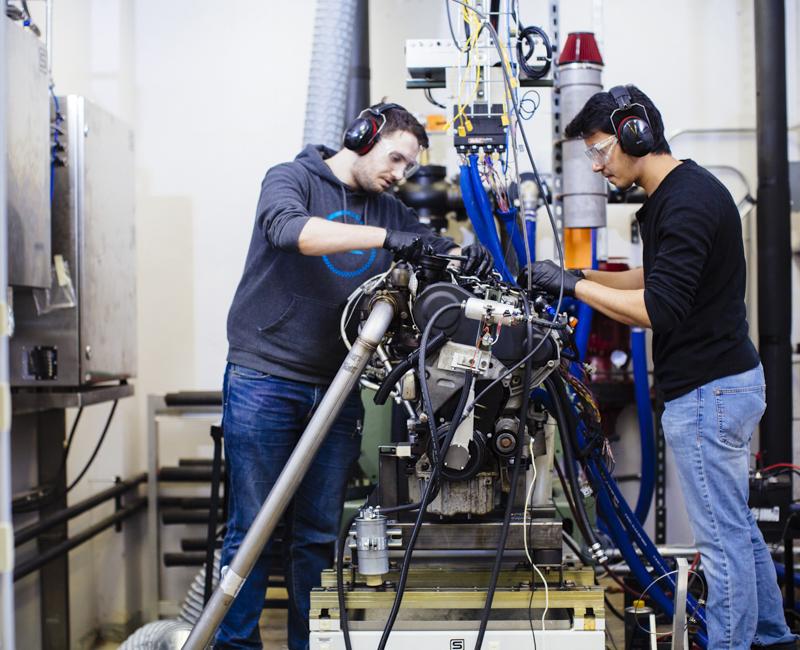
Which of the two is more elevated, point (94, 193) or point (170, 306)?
point (94, 193)

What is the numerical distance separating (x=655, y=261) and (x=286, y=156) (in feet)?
6.27

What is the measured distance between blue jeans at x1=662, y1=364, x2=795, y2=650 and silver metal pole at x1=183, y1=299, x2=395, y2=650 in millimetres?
801

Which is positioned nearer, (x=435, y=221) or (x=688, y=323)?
(x=688, y=323)

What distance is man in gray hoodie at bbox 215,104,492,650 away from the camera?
6.70 ft

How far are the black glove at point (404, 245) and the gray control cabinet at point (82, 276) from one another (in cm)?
128

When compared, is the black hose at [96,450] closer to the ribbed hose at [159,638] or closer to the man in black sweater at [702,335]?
the ribbed hose at [159,638]

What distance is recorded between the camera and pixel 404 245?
166 centimetres

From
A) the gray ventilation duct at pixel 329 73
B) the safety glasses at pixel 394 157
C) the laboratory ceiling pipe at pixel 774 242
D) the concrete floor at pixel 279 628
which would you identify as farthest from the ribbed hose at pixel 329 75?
the concrete floor at pixel 279 628

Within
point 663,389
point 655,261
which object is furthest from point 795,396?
point 655,261

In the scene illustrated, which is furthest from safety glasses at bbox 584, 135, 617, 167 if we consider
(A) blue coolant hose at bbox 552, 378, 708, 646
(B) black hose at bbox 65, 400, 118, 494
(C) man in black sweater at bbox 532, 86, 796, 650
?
(B) black hose at bbox 65, 400, 118, 494

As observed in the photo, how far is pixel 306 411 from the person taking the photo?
211 centimetres

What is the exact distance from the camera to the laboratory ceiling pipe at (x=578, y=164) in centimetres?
236

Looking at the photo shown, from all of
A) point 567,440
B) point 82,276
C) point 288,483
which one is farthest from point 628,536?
point 82,276

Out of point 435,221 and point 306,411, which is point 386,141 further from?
point 435,221
